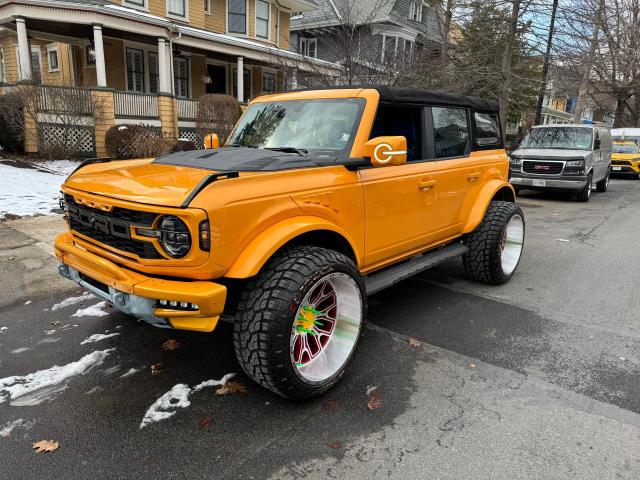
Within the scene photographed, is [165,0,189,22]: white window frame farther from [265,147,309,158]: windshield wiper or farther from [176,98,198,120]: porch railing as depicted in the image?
[265,147,309,158]: windshield wiper

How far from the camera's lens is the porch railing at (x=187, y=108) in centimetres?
1714

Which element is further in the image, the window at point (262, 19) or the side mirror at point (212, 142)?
the window at point (262, 19)

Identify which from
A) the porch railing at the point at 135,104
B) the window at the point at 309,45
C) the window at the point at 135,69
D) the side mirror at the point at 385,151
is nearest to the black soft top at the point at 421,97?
the side mirror at the point at 385,151

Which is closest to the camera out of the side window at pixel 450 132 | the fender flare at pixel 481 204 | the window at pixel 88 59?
the side window at pixel 450 132

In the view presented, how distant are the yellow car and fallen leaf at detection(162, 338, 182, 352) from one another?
2059 cm

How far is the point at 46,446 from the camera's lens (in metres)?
2.49

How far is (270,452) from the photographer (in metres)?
2.50

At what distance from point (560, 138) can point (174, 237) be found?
1292 cm

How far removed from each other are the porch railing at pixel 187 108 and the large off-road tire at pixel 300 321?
15352 mm

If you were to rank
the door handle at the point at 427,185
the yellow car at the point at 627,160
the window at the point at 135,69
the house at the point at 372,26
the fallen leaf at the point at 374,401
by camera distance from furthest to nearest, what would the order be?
1. the yellow car at the point at 627,160
2. the window at the point at 135,69
3. the house at the point at 372,26
4. the door handle at the point at 427,185
5. the fallen leaf at the point at 374,401

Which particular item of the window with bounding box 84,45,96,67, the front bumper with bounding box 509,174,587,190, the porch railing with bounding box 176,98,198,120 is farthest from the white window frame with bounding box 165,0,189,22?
the front bumper with bounding box 509,174,587,190

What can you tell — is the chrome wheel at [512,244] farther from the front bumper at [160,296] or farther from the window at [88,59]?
the window at [88,59]

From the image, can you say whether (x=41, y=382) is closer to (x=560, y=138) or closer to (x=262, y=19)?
(x=560, y=138)

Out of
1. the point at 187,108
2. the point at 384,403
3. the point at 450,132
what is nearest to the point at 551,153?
the point at 450,132
